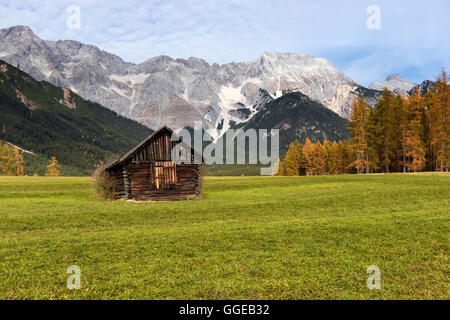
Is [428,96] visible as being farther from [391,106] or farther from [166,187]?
[166,187]

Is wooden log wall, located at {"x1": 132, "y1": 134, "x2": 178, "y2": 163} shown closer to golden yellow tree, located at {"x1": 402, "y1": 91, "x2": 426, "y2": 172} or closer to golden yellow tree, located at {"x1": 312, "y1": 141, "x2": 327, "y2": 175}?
golden yellow tree, located at {"x1": 402, "y1": 91, "x2": 426, "y2": 172}

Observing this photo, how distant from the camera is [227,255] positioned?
1271 centimetres

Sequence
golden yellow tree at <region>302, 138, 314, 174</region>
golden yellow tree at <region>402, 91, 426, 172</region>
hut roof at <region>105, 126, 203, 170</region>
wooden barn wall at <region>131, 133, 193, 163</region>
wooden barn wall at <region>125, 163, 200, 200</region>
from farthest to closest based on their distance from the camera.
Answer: golden yellow tree at <region>302, 138, 314, 174</region>
golden yellow tree at <region>402, 91, 426, 172</region>
wooden barn wall at <region>131, 133, 193, 163</region>
wooden barn wall at <region>125, 163, 200, 200</region>
hut roof at <region>105, 126, 203, 170</region>

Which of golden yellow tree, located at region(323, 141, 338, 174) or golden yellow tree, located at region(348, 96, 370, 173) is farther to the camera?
golden yellow tree, located at region(323, 141, 338, 174)

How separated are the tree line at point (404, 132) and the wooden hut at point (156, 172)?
42.5 metres

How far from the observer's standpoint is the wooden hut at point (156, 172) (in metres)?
35.2

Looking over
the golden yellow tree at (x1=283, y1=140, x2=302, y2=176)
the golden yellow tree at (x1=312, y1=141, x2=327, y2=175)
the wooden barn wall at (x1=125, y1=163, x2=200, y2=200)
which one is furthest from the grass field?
the golden yellow tree at (x1=283, y1=140, x2=302, y2=176)

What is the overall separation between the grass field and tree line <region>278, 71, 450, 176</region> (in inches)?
1616

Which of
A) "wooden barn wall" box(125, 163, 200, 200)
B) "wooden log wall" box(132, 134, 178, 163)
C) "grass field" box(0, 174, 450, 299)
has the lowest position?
"grass field" box(0, 174, 450, 299)

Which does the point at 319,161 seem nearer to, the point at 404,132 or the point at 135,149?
the point at 404,132

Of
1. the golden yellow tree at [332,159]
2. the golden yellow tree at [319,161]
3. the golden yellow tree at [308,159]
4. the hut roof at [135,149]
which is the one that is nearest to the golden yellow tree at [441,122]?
the golden yellow tree at [332,159]

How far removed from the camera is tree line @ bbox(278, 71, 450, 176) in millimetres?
56156

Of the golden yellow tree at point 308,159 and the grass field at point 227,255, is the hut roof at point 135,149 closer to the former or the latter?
the grass field at point 227,255

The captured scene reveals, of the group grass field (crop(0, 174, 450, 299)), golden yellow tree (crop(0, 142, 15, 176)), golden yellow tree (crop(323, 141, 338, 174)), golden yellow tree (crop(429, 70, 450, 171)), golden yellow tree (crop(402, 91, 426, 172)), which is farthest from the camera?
golden yellow tree (crop(0, 142, 15, 176))
